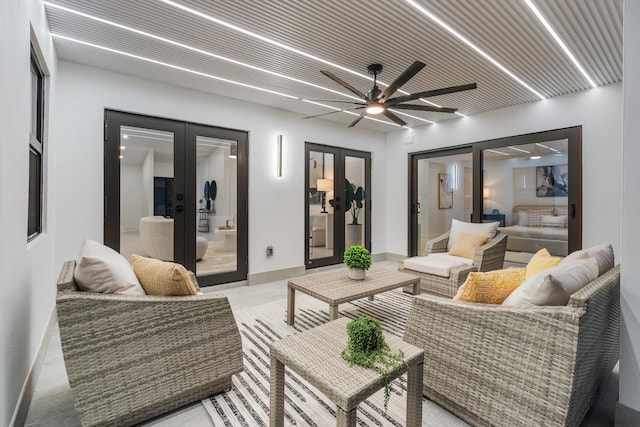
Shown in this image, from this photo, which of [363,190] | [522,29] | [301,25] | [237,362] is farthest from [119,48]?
[363,190]

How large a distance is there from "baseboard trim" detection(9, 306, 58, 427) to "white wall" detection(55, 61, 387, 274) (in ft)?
3.84

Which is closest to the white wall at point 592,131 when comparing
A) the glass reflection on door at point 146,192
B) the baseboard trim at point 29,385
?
the glass reflection on door at point 146,192

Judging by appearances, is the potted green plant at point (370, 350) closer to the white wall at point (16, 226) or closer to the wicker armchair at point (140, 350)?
the wicker armchair at point (140, 350)

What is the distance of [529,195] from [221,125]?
4.56 m

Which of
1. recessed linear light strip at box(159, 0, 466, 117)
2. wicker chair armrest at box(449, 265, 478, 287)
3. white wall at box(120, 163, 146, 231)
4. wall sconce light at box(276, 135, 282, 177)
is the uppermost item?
recessed linear light strip at box(159, 0, 466, 117)

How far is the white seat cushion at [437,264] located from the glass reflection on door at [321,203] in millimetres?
1815

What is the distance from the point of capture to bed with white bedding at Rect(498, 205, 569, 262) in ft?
13.9

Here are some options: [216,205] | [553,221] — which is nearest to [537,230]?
[553,221]

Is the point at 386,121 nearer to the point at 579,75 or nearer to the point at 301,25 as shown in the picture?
the point at 579,75

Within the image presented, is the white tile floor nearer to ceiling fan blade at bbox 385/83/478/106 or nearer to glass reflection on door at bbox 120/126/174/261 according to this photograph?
glass reflection on door at bbox 120/126/174/261

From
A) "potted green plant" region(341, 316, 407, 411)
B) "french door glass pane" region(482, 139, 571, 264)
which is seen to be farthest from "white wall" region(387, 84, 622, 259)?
"potted green plant" region(341, 316, 407, 411)

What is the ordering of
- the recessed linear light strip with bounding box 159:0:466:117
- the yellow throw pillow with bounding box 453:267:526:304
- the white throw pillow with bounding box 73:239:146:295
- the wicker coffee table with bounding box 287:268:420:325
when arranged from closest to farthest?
the white throw pillow with bounding box 73:239:146:295 → the yellow throw pillow with bounding box 453:267:526:304 → the recessed linear light strip with bounding box 159:0:466:117 → the wicker coffee table with bounding box 287:268:420:325

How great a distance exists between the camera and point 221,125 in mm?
4266

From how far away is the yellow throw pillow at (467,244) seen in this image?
4.03 meters
